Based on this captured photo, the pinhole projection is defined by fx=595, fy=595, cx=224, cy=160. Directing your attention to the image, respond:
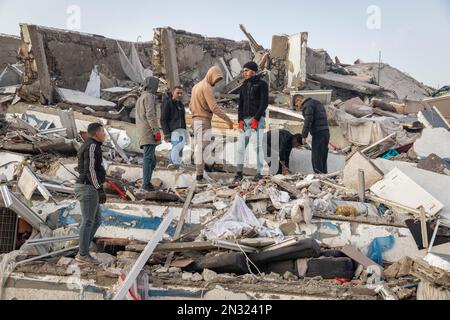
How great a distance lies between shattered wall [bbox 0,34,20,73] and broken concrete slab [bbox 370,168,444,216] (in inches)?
528

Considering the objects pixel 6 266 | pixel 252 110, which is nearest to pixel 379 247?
pixel 252 110

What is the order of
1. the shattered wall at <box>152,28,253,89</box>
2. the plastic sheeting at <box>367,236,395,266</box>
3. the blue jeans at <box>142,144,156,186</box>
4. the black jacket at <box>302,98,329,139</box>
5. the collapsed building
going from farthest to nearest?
the shattered wall at <box>152,28,253,89</box>
the black jacket at <box>302,98,329,139</box>
the blue jeans at <box>142,144,156,186</box>
the plastic sheeting at <box>367,236,395,266</box>
the collapsed building

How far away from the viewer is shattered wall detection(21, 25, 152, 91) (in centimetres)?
1381

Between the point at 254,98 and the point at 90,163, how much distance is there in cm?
337

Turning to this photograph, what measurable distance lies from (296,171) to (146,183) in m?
3.09

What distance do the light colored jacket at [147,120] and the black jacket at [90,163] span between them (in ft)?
6.53

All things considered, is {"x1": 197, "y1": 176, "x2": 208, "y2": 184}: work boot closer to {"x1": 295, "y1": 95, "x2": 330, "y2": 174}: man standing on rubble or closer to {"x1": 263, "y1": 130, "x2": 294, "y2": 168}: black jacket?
{"x1": 263, "y1": 130, "x2": 294, "y2": 168}: black jacket

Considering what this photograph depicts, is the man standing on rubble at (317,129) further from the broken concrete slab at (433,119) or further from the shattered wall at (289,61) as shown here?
the shattered wall at (289,61)

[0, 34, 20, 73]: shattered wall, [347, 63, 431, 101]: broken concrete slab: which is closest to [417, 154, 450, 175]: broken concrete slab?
[347, 63, 431, 101]: broken concrete slab

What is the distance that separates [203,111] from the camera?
8.60 m

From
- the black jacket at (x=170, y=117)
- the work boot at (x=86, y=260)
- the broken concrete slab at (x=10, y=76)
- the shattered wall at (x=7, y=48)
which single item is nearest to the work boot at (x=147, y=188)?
the black jacket at (x=170, y=117)

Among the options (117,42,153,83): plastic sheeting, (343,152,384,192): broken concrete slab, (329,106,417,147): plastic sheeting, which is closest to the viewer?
(343,152,384,192): broken concrete slab
